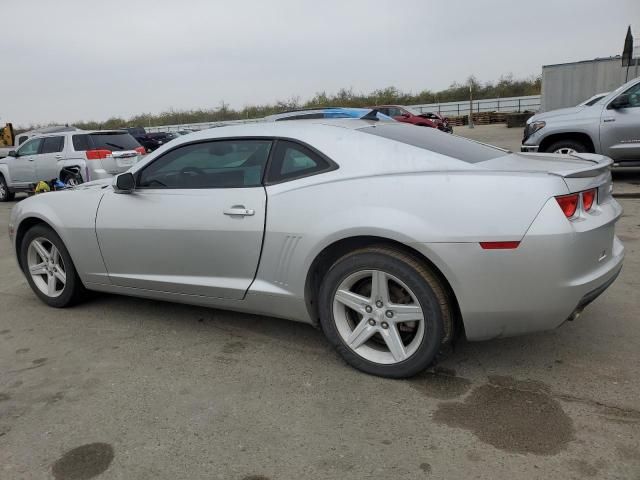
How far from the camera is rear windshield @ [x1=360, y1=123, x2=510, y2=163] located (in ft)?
10.5

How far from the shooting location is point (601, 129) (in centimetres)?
879

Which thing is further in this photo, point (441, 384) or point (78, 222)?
point (78, 222)

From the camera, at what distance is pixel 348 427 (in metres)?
2.65

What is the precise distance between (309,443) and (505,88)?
56.6m

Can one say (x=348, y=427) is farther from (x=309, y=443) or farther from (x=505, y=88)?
(x=505, y=88)

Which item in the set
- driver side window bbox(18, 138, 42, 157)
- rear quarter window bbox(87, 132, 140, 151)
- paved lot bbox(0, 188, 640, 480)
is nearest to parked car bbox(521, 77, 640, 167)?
paved lot bbox(0, 188, 640, 480)

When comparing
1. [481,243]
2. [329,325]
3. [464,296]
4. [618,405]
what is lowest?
[618,405]

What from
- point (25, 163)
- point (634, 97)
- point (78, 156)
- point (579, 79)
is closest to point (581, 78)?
point (579, 79)

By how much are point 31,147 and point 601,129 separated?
1199 centimetres

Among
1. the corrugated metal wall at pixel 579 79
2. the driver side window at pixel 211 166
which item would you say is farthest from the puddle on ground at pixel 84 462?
the corrugated metal wall at pixel 579 79

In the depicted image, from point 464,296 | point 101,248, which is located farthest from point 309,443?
point 101,248

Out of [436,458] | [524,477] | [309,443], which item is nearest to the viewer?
[524,477]

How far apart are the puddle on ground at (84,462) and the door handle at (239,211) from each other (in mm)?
1481

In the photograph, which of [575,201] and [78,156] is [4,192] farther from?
[575,201]
